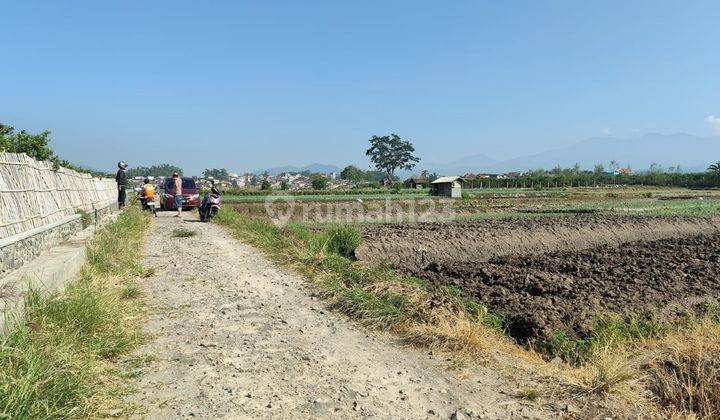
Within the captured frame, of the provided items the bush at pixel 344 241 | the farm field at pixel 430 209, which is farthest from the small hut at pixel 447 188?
the bush at pixel 344 241

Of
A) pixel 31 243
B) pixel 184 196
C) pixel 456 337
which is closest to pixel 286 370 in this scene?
pixel 456 337

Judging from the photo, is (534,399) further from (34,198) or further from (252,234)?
(252,234)

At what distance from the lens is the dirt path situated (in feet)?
10.5

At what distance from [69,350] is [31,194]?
16.2 feet

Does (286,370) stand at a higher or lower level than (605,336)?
higher

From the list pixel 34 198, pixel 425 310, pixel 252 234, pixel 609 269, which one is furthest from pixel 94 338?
pixel 609 269

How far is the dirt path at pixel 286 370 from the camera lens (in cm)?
321

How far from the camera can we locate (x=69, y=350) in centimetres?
350

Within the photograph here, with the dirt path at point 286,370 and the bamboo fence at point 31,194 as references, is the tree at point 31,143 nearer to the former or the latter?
the bamboo fence at point 31,194

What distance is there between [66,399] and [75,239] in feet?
20.8

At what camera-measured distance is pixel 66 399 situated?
2867 millimetres

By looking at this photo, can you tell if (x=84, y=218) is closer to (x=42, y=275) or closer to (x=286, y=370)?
(x=42, y=275)

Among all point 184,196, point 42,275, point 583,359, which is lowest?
point 583,359

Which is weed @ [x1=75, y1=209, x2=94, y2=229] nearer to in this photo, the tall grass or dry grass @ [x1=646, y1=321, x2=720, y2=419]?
the tall grass
